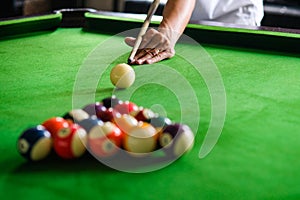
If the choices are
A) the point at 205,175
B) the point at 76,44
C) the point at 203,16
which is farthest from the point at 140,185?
the point at 203,16

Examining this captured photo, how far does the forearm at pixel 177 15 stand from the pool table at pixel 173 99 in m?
0.09

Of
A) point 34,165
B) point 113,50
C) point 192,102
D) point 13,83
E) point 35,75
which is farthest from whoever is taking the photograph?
point 113,50

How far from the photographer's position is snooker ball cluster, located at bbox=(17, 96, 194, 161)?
3.68ft

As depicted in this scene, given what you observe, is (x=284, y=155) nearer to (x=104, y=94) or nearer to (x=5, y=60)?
(x=104, y=94)

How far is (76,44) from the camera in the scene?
2.52m

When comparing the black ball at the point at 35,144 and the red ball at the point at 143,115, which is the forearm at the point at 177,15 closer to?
the red ball at the point at 143,115

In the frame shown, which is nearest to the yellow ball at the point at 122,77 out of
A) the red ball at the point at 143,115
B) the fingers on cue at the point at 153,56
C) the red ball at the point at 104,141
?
the fingers on cue at the point at 153,56

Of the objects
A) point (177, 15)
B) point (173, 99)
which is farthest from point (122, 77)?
point (177, 15)

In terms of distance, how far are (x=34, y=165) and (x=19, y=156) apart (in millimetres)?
67

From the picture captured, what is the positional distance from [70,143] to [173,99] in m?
0.64

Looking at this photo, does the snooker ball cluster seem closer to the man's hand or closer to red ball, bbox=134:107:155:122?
red ball, bbox=134:107:155:122

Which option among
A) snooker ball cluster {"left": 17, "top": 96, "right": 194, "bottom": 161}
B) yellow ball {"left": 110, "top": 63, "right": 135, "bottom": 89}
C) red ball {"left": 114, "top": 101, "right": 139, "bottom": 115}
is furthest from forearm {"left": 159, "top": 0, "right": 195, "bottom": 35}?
snooker ball cluster {"left": 17, "top": 96, "right": 194, "bottom": 161}

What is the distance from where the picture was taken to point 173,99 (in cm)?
170

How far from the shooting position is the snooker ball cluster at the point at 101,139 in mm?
1123
